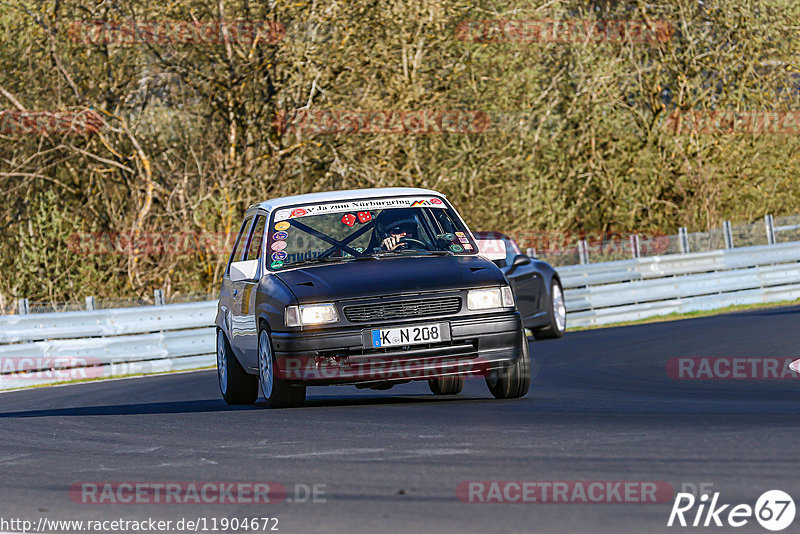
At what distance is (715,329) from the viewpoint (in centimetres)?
1777

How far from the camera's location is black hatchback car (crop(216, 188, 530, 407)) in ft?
30.3

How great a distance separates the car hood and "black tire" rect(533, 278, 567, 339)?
28.6 feet

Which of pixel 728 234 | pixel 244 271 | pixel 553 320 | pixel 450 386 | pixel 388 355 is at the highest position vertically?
pixel 244 271

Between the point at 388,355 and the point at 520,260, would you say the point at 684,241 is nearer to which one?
the point at 520,260

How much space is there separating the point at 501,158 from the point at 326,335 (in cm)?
2059

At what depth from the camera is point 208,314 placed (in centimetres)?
1927

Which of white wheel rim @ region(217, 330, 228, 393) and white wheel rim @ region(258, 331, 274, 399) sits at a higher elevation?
white wheel rim @ region(258, 331, 274, 399)

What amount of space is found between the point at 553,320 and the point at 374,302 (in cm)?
974

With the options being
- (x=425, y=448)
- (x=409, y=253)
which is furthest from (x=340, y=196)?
(x=425, y=448)

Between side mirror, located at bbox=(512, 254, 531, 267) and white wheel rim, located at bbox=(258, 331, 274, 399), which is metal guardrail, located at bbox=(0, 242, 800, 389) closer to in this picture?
side mirror, located at bbox=(512, 254, 531, 267)

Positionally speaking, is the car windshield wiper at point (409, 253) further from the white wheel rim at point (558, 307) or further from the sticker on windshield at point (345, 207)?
the white wheel rim at point (558, 307)

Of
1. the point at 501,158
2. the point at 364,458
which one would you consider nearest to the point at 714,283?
the point at 501,158

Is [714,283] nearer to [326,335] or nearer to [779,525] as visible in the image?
[326,335]

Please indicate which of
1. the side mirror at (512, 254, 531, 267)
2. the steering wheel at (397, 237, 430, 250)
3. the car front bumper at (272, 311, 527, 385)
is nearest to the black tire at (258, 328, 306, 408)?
the car front bumper at (272, 311, 527, 385)
